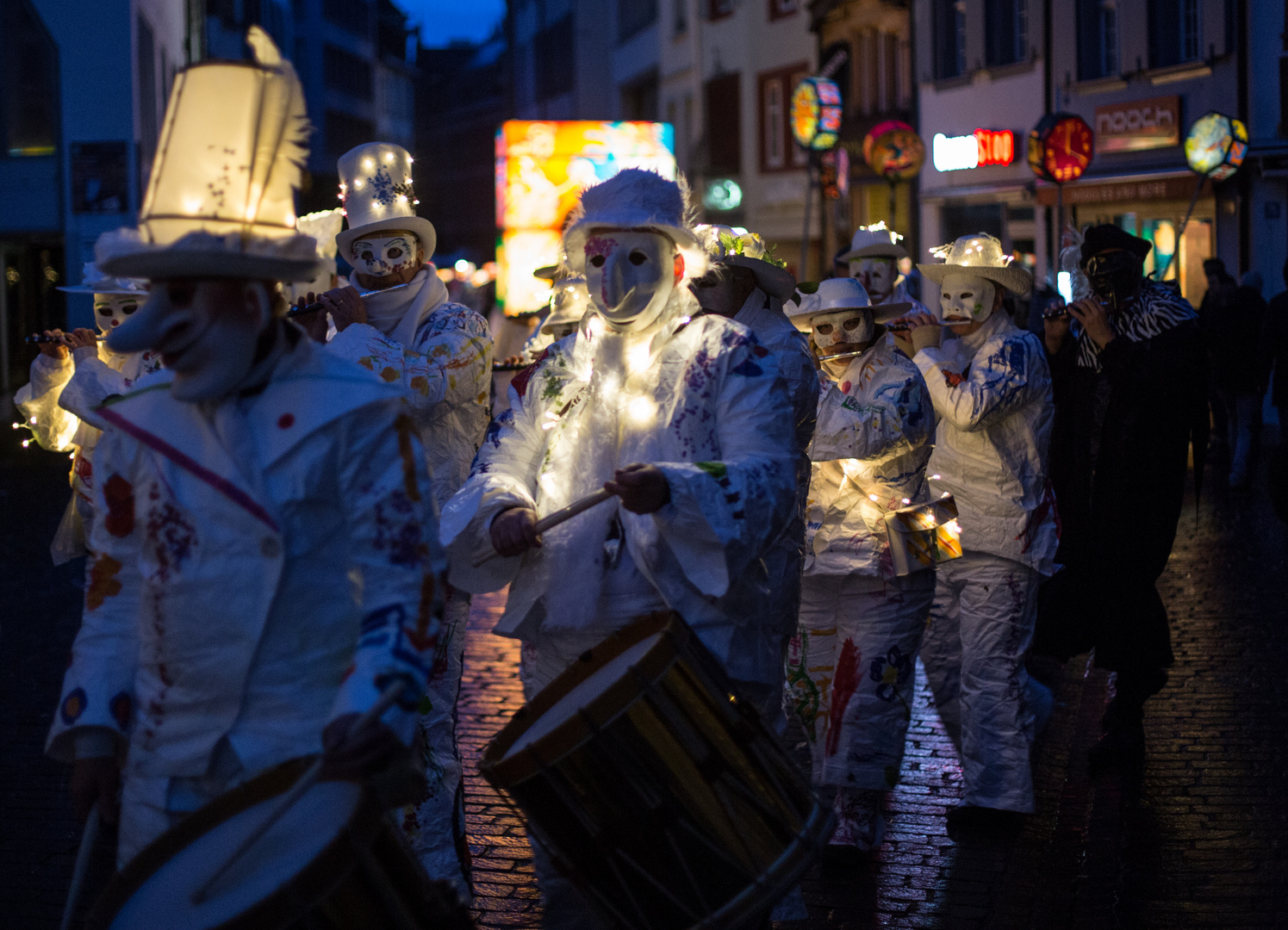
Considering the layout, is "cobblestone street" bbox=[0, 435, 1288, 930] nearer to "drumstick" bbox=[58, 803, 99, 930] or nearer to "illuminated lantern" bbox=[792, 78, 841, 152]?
"drumstick" bbox=[58, 803, 99, 930]

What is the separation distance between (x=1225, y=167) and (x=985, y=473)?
12512 millimetres

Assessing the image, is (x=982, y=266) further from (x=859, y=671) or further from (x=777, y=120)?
(x=777, y=120)

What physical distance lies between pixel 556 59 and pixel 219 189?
54.1m

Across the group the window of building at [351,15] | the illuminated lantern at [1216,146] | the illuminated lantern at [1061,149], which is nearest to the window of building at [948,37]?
the illuminated lantern at [1216,146]

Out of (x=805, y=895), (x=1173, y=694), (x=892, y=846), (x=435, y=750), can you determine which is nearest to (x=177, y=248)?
(x=435, y=750)

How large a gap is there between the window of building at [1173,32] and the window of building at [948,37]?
5171 mm

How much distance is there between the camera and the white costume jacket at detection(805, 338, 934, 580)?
5.36 m

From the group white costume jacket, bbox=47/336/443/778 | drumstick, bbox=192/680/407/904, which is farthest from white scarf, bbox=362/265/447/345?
drumstick, bbox=192/680/407/904

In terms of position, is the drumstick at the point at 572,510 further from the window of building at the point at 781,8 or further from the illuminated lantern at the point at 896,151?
the window of building at the point at 781,8

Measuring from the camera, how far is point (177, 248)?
2.74 metres

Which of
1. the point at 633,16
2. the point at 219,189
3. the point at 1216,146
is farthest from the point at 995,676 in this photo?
the point at 633,16

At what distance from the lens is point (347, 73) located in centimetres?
7231

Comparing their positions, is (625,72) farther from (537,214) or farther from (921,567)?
(921,567)

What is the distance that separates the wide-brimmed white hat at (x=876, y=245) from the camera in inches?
331
